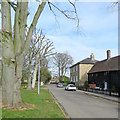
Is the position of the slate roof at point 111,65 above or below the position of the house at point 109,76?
above

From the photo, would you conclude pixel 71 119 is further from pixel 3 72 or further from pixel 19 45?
pixel 19 45

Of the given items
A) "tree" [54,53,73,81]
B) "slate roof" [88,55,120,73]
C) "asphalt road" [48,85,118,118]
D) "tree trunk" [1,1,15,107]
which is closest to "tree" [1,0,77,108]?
"tree trunk" [1,1,15,107]

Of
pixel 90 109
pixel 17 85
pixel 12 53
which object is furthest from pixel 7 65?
pixel 90 109

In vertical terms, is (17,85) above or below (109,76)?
above

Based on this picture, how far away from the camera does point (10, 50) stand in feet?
27.0

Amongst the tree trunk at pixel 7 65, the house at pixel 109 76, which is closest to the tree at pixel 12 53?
the tree trunk at pixel 7 65

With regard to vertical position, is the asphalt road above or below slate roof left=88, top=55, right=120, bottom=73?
below

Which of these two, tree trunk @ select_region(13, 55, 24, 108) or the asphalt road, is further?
tree trunk @ select_region(13, 55, 24, 108)

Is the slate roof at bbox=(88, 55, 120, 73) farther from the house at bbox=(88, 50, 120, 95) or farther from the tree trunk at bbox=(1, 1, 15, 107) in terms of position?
the tree trunk at bbox=(1, 1, 15, 107)

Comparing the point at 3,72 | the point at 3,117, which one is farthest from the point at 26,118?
the point at 3,72

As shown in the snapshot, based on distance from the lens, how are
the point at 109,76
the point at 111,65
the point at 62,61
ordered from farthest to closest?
1. the point at 62,61
2. the point at 111,65
3. the point at 109,76

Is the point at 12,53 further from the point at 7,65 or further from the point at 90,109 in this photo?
the point at 90,109

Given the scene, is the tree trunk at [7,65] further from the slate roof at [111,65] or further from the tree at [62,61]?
the tree at [62,61]

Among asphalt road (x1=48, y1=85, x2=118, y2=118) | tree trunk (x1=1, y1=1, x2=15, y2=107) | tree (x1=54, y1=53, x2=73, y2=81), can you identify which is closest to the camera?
asphalt road (x1=48, y1=85, x2=118, y2=118)
